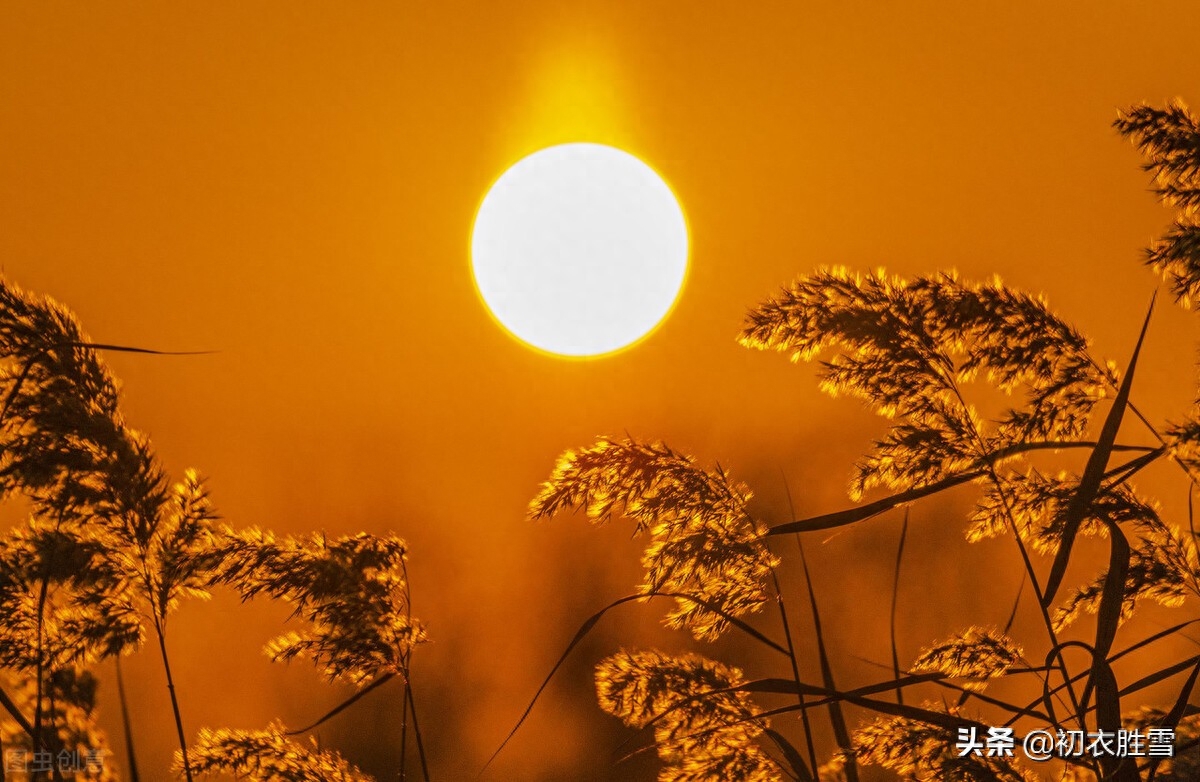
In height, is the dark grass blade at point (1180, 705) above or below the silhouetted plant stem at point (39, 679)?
below

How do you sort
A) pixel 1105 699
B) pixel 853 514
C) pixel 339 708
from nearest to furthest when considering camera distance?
pixel 1105 699
pixel 853 514
pixel 339 708

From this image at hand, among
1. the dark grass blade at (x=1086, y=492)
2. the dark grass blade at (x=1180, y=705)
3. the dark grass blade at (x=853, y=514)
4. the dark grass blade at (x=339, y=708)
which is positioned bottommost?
the dark grass blade at (x=1180, y=705)

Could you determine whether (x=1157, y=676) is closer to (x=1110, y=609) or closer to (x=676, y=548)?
(x=1110, y=609)

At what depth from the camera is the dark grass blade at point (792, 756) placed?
2.27 m

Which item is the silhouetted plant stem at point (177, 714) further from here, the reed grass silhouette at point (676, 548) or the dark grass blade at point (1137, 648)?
the dark grass blade at point (1137, 648)

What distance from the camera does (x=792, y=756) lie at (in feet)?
A: 7.54

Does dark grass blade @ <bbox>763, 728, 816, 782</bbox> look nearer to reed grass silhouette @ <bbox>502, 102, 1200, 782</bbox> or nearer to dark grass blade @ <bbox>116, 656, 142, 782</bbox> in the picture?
reed grass silhouette @ <bbox>502, 102, 1200, 782</bbox>

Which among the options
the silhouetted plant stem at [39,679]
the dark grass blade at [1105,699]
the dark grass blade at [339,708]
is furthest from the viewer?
the dark grass blade at [339,708]

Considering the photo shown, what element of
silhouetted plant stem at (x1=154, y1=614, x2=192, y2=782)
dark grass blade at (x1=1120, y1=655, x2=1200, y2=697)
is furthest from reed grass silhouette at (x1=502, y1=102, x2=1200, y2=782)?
silhouetted plant stem at (x1=154, y1=614, x2=192, y2=782)

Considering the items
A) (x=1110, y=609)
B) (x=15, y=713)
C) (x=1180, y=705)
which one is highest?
(x=15, y=713)

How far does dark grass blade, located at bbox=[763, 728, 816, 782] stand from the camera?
227 cm

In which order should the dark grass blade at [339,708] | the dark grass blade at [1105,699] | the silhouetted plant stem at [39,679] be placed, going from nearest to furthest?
1. the dark grass blade at [1105,699]
2. the silhouetted plant stem at [39,679]
3. the dark grass blade at [339,708]

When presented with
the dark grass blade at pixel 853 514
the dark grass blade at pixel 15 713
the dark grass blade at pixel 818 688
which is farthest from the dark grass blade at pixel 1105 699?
the dark grass blade at pixel 15 713

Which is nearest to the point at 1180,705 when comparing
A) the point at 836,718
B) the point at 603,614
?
the point at 836,718
